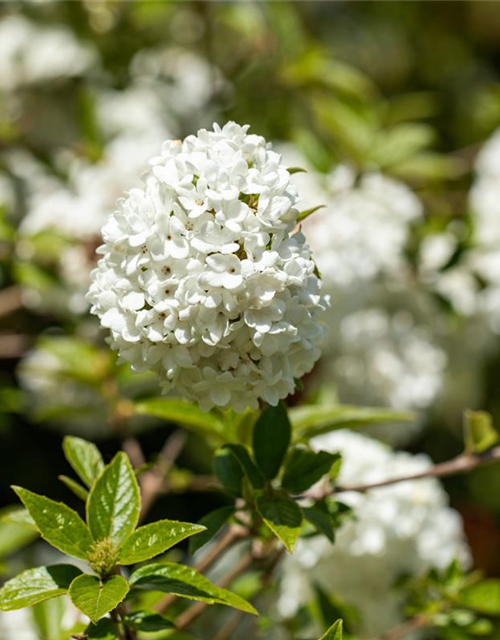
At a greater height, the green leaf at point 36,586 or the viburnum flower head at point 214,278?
the viburnum flower head at point 214,278

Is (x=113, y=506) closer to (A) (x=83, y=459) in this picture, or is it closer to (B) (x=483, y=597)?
(A) (x=83, y=459)

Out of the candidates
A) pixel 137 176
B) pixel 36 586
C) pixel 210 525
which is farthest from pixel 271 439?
pixel 137 176

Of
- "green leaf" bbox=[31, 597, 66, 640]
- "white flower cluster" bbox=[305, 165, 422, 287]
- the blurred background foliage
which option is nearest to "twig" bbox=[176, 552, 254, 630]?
"green leaf" bbox=[31, 597, 66, 640]

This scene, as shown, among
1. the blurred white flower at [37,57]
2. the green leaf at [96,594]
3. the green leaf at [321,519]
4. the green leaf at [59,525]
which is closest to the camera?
Answer: the green leaf at [96,594]

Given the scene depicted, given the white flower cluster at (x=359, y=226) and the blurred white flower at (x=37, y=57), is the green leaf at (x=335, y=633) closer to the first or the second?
the white flower cluster at (x=359, y=226)

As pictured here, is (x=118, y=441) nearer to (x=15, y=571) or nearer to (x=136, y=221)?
(x=15, y=571)

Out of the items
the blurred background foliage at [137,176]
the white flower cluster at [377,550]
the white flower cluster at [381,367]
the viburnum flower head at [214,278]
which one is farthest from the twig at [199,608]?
the white flower cluster at [381,367]
